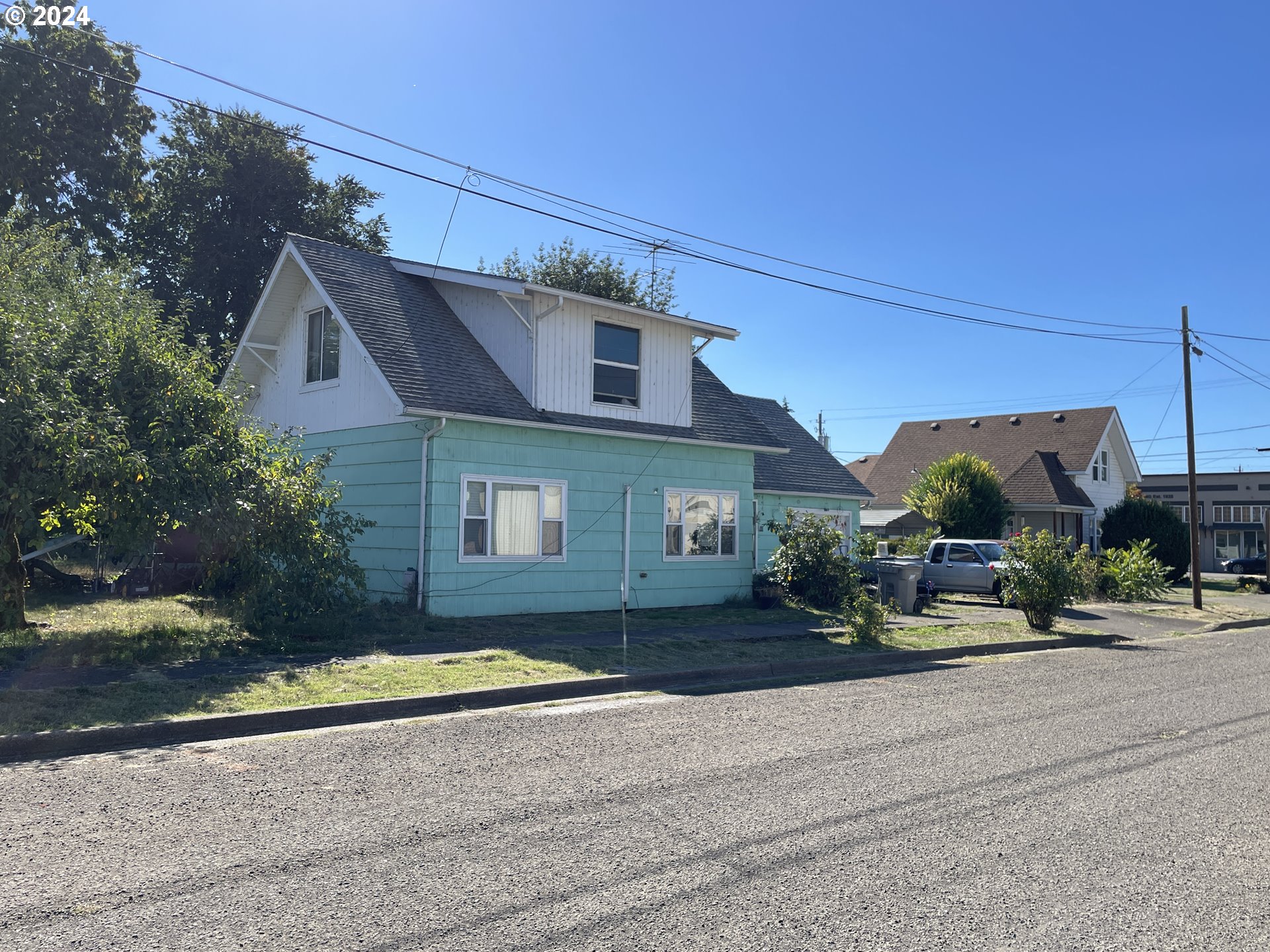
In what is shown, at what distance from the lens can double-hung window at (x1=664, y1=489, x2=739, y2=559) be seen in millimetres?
18797

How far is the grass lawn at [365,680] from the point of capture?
318 inches

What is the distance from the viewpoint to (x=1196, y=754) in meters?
7.66

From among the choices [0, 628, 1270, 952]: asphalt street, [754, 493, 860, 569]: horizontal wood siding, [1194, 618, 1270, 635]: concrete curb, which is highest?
[754, 493, 860, 569]: horizontal wood siding

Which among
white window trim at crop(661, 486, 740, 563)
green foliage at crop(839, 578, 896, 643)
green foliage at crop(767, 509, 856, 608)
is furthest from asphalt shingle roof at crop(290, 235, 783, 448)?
green foliage at crop(839, 578, 896, 643)

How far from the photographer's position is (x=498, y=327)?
58.1 feet

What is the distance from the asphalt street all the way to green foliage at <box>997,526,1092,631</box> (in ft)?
28.4

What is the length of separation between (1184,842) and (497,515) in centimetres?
1207

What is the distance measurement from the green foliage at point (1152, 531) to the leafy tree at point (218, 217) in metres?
30.5

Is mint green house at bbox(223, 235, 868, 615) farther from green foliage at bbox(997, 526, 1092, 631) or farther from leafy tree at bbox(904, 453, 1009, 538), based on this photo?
leafy tree at bbox(904, 453, 1009, 538)

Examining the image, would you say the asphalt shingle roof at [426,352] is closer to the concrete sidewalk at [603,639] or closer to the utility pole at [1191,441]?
the concrete sidewalk at [603,639]

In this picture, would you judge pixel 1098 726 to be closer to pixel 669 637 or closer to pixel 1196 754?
pixel 1196 754

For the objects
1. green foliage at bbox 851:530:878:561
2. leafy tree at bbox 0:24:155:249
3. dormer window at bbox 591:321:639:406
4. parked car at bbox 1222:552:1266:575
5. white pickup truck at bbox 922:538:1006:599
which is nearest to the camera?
dormer window at bbox 591:321:639:406

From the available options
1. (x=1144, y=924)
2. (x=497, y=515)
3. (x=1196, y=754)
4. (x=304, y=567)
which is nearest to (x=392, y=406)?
(x=497, y=515)

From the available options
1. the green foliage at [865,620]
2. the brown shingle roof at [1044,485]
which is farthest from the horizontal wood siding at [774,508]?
the brown shingle roof at [1044,485]
